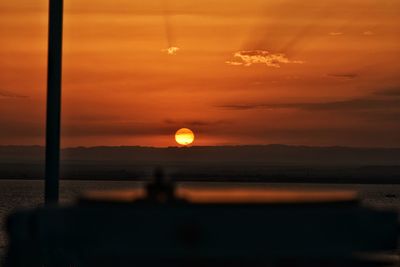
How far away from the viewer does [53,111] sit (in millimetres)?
9914

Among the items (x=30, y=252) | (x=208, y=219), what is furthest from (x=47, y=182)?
(x=208, y=219)

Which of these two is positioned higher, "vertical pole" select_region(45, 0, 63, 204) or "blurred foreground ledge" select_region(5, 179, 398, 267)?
"vertical pole" select_region(45, 0, 63, 204)

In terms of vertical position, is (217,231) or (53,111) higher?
(53,111)

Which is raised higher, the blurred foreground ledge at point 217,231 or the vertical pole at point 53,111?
the vertical pole at point 53,111

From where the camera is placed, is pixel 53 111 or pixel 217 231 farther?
pixel 53 111

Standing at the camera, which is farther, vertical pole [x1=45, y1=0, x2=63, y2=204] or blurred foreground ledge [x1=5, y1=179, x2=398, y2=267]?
vertical pole [x1=45, y1=0, x2=63, y2=204]

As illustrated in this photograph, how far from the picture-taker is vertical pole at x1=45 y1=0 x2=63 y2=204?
32.6 feet

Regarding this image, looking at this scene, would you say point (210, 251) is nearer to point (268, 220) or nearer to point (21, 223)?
point (268, 220)

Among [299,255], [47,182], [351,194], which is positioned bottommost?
[299,255]

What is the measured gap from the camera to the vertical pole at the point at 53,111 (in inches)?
391

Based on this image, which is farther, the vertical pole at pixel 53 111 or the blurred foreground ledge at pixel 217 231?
the vertical pole at pixel 53 111

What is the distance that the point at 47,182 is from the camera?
10094 millimetres

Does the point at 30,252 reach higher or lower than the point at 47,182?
lower

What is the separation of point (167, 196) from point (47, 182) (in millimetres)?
4764
